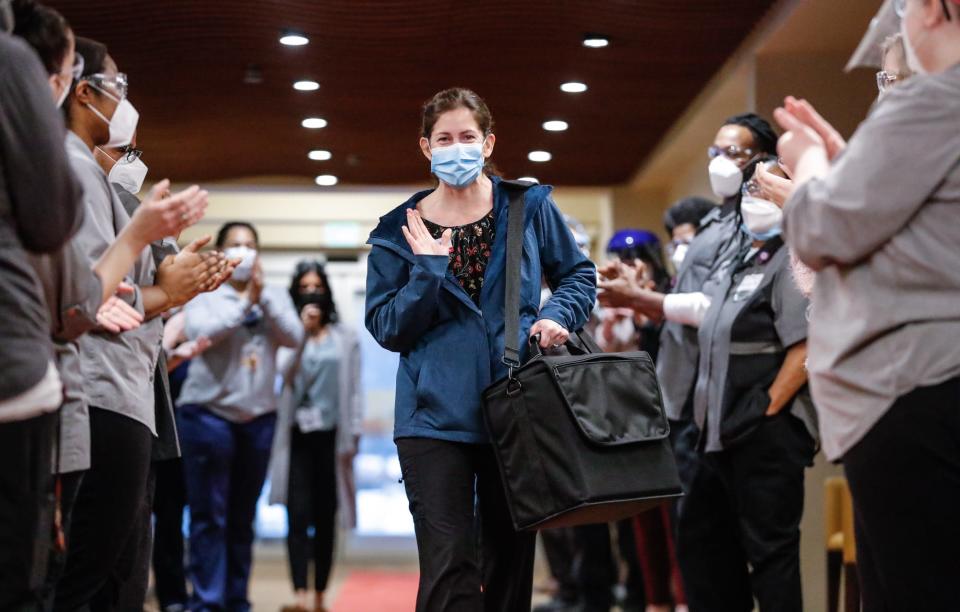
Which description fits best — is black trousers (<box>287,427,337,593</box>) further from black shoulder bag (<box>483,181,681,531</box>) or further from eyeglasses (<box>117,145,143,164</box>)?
black shoulder bag (<box>483,181,681,531</box>)

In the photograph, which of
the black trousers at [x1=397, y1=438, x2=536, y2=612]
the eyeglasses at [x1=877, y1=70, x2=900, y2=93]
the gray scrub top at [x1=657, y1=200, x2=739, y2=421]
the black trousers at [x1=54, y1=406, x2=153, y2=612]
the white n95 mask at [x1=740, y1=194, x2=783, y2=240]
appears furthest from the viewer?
the gray scrub top at [x1=657, y1=200, x2=739, y2=421]

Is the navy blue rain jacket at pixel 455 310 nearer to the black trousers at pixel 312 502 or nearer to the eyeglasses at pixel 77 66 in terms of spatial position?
the eyeglasses at pixel 77 66

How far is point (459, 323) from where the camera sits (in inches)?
131

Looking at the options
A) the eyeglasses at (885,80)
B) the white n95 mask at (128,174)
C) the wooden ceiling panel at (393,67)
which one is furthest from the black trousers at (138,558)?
the wooden ceiling panel at (393,67)

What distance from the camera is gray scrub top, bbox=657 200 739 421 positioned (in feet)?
14.9

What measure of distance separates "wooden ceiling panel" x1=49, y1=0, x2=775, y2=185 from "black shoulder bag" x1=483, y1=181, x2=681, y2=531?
3.09 metres

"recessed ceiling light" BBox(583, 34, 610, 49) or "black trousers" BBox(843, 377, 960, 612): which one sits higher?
"recessed ceiling light" BBox(583, 34, 610, 49)

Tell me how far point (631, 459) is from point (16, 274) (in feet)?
5.43

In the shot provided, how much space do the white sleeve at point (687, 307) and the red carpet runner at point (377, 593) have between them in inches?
121

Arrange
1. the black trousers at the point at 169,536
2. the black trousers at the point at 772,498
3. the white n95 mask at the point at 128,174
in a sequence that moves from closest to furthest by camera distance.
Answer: the white n95 mask at the point at 128,174 < the black trousers at the point at 772,498 < the black trousers at the point at 169,536

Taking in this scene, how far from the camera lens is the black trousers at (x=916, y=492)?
6.67ft

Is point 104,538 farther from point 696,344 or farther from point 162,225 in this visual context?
point 696,344

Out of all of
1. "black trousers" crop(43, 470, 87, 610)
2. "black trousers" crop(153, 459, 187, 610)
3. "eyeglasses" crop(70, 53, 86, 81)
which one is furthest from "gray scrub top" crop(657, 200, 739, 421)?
"black trousers" crop(153, 459, 187, 610)

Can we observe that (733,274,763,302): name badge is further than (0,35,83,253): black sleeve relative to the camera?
Yes
